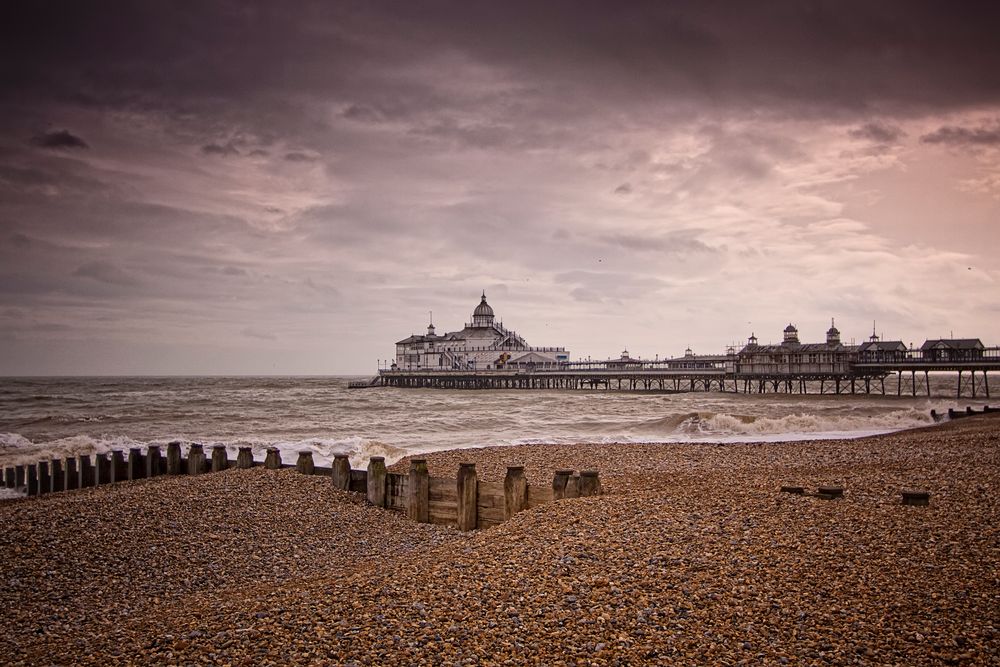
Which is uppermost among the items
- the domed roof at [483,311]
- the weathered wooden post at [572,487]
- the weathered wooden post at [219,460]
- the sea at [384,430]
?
the domed roof at [483,311]

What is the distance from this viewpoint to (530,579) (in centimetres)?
631

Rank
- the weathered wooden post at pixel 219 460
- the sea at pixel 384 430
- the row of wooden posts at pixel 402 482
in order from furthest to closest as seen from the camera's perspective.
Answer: the sea at pixel 384 430
the weathered wooden post at pixel 219 460
the row of wooden posts at pixel 402 482

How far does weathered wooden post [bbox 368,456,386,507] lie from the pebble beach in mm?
319

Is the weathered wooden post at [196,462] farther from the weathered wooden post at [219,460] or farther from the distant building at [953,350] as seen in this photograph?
the distant building at [953,350]

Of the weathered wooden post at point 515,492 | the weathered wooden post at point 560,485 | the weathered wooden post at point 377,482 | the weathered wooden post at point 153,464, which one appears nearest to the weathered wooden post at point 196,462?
the weathered wooden post at point 153,464

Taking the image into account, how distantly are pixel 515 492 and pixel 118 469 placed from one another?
10.5m

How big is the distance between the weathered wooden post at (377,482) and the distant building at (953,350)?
219ft

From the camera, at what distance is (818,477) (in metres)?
12.0

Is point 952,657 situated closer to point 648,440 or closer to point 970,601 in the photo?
point 970,601

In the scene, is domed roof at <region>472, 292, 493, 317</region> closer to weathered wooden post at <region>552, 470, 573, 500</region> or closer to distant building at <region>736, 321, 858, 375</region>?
distant building at <region>736, 321, 858, 375</region>

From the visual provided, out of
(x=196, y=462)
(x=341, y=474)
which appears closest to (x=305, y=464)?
(x=341, y=474)

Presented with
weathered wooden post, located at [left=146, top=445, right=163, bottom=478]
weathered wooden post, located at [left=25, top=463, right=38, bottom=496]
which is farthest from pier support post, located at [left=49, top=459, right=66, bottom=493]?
weathered wooden post, located at [left=146, top=445, right=163, bottom=478]

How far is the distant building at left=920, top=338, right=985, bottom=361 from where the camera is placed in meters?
65.2

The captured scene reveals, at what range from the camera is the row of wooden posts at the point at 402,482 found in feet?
31.3
